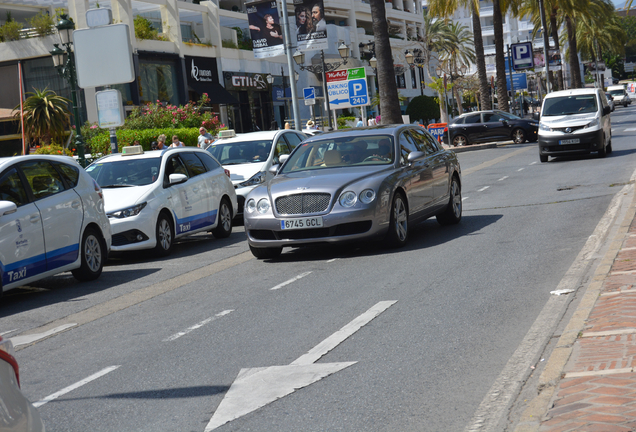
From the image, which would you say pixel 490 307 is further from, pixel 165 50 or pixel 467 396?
pixel 165 50

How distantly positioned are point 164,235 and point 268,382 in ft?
27.4

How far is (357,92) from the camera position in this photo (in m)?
32.5

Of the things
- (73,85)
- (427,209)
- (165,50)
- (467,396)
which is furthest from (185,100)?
(467,396)

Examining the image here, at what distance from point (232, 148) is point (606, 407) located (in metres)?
14.8

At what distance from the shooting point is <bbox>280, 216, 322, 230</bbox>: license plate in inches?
433

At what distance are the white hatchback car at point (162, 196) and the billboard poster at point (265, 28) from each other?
15640mm

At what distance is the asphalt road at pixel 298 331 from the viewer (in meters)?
5.11

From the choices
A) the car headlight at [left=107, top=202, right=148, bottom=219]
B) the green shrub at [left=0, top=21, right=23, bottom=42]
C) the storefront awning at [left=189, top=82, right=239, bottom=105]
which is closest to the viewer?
the car headlight at [left=107, top=202, right=148, bottom=219]

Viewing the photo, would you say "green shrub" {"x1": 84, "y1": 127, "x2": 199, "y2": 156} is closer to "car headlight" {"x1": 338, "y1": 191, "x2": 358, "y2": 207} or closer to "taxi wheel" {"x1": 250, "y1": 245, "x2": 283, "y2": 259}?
"taxi wheel" {"x1": 250, "y1": 245, "x2": 283, "y2": 259}

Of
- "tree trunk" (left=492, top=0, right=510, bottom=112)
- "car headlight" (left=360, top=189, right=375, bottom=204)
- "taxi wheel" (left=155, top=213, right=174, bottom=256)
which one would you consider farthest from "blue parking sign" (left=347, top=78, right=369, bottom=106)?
"car headlight" (left=360, top=189, right=375, bottom=204)

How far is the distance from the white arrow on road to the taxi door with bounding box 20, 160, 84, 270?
5180 mm

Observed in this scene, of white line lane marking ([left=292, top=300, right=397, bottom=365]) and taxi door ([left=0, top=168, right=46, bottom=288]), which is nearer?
white line lane marking ([left=292, top=300, right=397, bottom=365])

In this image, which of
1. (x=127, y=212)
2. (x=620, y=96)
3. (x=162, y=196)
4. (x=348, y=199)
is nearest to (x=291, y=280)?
(x=348, y=199)

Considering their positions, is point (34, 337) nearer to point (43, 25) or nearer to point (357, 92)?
point (357, 92)
